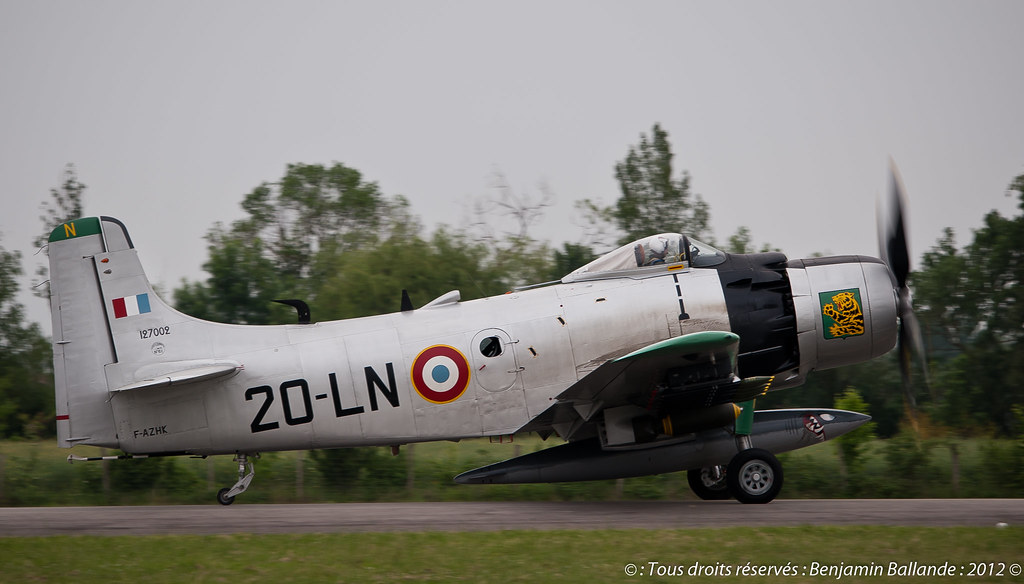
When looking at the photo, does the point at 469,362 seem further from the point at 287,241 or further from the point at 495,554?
the point at 287,241

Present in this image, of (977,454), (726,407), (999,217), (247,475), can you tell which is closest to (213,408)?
(247,475)

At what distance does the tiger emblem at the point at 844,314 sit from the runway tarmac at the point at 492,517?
2427 mm

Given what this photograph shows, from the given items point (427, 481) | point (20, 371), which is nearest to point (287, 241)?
point (20, 371)

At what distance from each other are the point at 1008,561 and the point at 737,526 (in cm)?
280

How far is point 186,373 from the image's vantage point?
11.5 m

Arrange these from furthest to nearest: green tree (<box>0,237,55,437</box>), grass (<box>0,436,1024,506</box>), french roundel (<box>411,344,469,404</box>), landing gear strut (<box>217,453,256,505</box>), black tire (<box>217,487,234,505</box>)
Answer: green tree (<box>0,237,55,437</box>) < grass (<box>0,436,1024,506</box>) < black tire (<box>217,487,234,505</box>) < landing gear strut (<box>217,453,256,505</box>) < french roundel (<box>411,344,469,404</box>)

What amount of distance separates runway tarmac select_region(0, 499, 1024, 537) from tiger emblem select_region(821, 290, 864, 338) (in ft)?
7.96

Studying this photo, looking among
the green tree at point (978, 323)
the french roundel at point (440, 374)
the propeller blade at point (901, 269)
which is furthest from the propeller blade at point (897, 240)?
the green tree at point (978, 323)

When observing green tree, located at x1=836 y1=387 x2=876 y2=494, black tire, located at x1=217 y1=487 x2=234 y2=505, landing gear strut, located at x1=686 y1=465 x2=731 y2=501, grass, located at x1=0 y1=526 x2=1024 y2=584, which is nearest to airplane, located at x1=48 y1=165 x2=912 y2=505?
black tire, located at x1=217 y1=487 x2=234 y2=505

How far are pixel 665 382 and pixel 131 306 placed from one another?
7.42 metres

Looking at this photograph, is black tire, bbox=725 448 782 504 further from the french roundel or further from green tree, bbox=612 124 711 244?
green tree, bbox=612 124 711 244

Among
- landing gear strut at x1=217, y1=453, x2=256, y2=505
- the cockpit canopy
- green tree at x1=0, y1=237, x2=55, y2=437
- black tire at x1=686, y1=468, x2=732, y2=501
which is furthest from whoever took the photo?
green tree at x1=0, y1=237, x2=55, y2=437

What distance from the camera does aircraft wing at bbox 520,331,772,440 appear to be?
405 inches

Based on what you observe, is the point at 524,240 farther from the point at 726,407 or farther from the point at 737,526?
the point at 737,526
